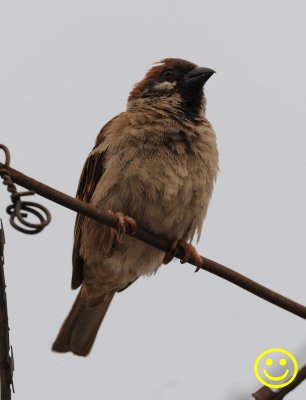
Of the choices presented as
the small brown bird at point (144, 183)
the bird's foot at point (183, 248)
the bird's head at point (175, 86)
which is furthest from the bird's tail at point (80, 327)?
the bird's head at point (175, 86)

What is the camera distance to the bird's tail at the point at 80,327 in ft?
17.2

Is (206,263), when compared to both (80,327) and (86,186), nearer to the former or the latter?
(86,186)

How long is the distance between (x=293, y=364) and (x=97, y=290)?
334 cm

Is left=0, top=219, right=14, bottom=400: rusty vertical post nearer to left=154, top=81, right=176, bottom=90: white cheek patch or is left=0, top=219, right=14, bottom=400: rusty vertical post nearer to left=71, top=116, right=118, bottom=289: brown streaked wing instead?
left=71, top=116, right=118, bottom=289: brown streaked wing

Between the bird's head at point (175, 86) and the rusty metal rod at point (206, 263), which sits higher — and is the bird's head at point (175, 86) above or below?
above

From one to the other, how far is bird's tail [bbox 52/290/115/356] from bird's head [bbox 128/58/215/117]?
5.09 ft

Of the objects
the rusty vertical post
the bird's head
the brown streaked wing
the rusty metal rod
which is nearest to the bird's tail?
the brown streaked wing

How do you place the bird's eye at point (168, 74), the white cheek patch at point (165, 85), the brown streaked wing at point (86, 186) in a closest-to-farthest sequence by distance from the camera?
the brown streaked wing at point (86, 186) < the white cheek patch at point (165, 85) < the bird's eye at point (168, 74)

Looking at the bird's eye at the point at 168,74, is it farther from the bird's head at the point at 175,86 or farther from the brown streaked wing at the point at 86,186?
the brown streaked wing at the point at 86,186

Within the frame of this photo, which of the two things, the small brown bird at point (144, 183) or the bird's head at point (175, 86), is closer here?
the small brown bird at point (144, 183)

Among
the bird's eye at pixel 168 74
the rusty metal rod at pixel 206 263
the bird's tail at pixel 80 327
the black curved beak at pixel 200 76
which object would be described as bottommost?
the bird's tail at pixel 80 327

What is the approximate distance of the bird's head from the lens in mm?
4965

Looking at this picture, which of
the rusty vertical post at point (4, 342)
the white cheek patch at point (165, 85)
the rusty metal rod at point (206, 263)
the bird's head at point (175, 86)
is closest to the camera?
the rusty vertical post at point (4, 342)

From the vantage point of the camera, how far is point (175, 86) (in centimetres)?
519
